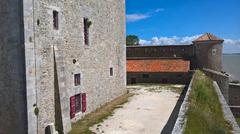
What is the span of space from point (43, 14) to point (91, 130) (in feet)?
18.6

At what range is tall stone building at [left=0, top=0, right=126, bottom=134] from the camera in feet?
32.7

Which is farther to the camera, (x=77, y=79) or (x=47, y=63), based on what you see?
(x=77, y=79)

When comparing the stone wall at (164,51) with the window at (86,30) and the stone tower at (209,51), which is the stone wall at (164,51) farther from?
the window at (86,30)

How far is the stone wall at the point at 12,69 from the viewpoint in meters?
9.92

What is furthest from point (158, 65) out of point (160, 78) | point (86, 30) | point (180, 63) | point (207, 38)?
point (86, 30)

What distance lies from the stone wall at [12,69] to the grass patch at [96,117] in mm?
2818

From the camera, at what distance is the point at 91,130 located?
39.5ft

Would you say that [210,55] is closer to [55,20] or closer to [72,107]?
[72,107]

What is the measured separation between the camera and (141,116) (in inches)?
584

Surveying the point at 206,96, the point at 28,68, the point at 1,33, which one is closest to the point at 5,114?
the point at 28,68

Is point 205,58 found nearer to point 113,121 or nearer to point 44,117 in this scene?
point 113,121

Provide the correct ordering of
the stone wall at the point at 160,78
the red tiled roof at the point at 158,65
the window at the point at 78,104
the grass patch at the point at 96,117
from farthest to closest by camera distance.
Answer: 1. the red tiled roof at the point at 158,65
2. the stone wall at the point at 160,78
3. the window at the point at 78,104
4. the grass patch at the point at 96,117

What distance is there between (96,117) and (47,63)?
189 inches

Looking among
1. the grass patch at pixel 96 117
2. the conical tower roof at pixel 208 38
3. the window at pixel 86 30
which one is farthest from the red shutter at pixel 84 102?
the conical tower roof at pixel 208 38
